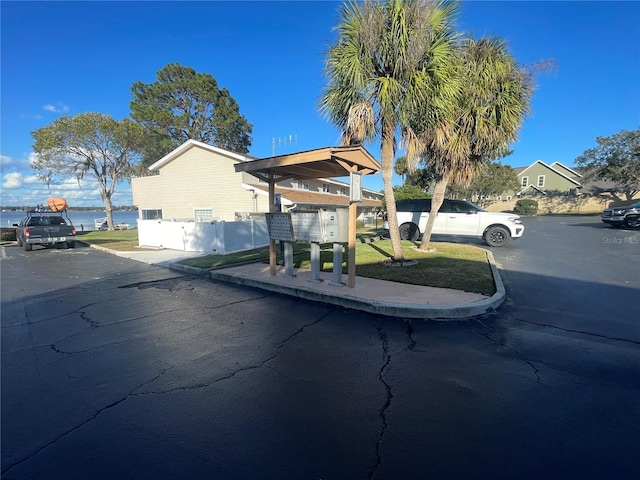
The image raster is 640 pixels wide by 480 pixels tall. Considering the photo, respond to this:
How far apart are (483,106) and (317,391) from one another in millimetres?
10152

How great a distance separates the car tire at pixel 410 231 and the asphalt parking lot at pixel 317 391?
26.6ft

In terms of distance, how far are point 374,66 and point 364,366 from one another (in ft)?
24.6

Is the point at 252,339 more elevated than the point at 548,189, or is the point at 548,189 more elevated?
the point at 548,189

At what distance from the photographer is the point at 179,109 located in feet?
125

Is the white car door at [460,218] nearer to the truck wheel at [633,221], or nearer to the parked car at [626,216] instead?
the parked car at [626,216]

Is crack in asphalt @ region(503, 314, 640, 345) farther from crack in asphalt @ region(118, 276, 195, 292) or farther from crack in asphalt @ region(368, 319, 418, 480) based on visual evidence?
crack in asphalt @ region(118, 276, 195, 292)

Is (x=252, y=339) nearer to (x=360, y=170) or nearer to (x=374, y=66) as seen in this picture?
(x=360, y=170)

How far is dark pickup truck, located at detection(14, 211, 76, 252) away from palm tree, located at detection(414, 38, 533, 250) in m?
18.3

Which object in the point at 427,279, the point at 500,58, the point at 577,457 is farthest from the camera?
the point at 500,58

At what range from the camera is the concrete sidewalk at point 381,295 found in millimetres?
5301

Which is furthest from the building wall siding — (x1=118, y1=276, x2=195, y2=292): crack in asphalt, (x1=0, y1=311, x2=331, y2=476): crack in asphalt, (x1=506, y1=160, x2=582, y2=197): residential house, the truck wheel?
(x1=506, y1=160, x2=582, y2=197): residential house

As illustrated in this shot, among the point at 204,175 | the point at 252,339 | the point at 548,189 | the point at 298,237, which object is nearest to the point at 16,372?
the point at 252,339

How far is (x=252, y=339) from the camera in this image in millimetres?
→ 4547

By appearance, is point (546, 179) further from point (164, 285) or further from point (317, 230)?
point (164, 285)
